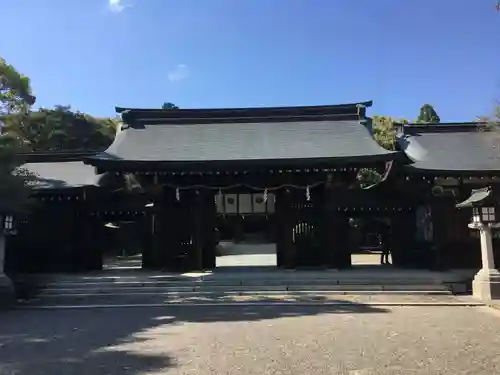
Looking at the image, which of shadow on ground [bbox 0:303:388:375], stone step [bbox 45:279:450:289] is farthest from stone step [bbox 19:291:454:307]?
shadow on ground [bbox 0:303:388:375]

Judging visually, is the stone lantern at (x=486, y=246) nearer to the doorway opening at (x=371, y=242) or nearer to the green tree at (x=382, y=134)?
the doorway opening at (x=371, y=242)

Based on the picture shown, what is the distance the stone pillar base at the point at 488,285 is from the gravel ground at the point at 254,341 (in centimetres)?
105

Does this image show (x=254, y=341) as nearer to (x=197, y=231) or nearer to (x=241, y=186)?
(x=197, y=231)

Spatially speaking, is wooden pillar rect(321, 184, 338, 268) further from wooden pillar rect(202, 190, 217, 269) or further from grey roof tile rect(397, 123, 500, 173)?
wooden pillar rect(202, 190, 217, 269)

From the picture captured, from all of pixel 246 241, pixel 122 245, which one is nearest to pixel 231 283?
pixel 122 245

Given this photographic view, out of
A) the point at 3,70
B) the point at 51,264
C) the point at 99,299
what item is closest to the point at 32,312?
the point at 99,299

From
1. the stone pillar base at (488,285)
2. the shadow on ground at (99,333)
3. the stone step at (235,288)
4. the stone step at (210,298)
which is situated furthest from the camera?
the stone step at (235,288)

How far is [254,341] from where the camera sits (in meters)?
7.83

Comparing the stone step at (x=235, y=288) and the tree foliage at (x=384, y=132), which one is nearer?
the stone step at (x=235, y=288)

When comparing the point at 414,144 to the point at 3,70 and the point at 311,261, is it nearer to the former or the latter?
the point at 311,261

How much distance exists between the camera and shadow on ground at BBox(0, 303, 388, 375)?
6.45 m

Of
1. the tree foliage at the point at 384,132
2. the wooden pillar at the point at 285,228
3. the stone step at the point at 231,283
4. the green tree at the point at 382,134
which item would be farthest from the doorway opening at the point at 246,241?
the tree foliage at the point at 384,132

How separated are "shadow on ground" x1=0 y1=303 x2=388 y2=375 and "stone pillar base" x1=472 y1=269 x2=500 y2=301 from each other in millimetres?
3359

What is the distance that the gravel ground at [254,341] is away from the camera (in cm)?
625
